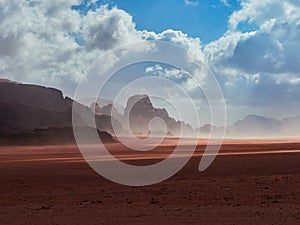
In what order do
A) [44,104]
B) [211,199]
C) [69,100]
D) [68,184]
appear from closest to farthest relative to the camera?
[211,199]
[68,184]
[44,104]
[69,100]

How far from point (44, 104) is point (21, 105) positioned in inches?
564

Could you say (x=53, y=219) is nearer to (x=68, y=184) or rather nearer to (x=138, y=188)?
(x=138, y=188)

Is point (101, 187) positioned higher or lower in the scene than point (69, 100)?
lower

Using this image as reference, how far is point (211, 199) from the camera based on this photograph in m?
15.6

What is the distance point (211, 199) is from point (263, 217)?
3684 mm

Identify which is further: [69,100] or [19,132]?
[69,100]

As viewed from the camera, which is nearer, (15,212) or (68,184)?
(15,212)

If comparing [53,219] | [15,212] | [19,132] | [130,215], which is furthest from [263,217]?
[19,132]

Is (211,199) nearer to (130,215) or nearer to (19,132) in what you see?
(130,215)

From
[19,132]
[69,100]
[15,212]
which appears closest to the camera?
[15,212]

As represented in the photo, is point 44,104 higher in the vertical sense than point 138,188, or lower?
higher

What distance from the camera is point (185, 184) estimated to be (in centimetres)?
2030

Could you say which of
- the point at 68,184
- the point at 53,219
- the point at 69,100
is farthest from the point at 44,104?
the point at 53,219

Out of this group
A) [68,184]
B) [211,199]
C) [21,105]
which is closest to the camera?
[211,199]
